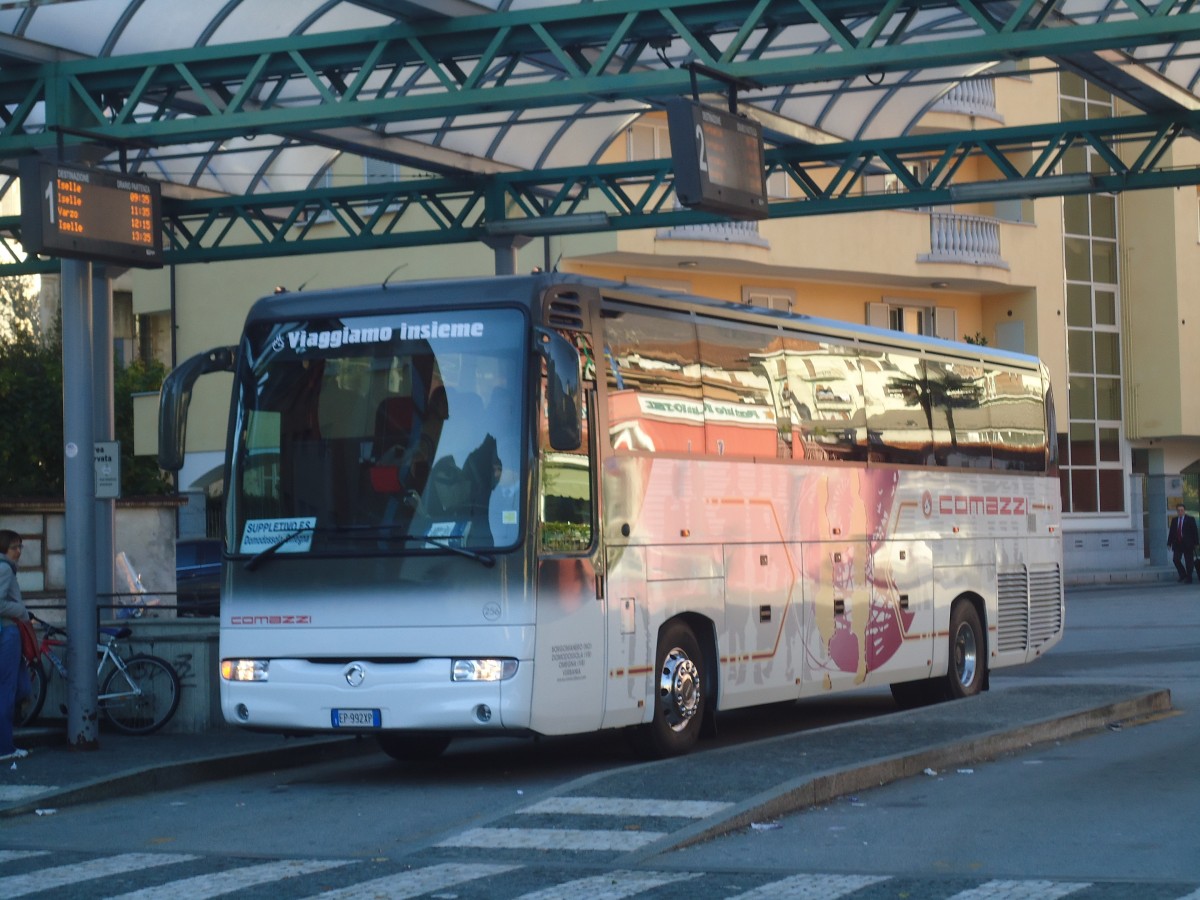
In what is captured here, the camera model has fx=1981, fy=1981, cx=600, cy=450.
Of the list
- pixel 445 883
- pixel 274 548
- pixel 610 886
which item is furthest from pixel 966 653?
pixel 445 883

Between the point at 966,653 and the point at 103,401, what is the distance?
32.0 ft

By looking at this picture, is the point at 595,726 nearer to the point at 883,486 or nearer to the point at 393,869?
the point at 393,869

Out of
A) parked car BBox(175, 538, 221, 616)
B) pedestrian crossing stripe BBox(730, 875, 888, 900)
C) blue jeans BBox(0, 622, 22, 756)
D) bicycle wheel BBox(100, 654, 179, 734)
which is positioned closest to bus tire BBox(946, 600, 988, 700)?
bicycle wheel BBox(100, 654, 179, 734)

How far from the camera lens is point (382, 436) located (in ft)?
42.5

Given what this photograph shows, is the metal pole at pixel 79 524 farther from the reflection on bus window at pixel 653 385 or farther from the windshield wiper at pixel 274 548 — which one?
the reflection on bus window at pixel 653 385

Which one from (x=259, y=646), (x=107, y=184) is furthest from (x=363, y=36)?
(x=259, y=646)

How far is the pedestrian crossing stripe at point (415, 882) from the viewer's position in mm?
8867

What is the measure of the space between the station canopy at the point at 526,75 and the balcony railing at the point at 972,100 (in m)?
18.6

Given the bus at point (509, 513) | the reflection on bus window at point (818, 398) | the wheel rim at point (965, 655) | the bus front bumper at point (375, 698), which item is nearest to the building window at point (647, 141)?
the wheel rim at point (965, 655)

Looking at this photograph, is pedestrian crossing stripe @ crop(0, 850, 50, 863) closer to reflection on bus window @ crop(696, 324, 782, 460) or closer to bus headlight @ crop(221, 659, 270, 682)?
bus headlight @ crop(221, 659, 270, 682)

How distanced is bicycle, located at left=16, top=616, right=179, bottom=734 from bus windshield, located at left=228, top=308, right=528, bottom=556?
136 inches

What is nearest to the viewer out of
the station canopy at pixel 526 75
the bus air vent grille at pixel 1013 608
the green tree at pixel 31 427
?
the station canopy at pixel 526 75

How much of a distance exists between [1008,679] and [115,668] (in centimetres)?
1027

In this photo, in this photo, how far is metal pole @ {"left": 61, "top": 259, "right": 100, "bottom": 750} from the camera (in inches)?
592
